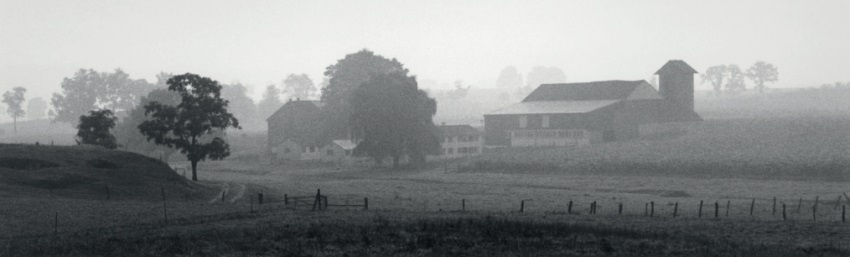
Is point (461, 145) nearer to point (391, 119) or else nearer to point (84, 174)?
point (391, 119)

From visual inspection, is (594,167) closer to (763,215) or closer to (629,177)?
(629,177)

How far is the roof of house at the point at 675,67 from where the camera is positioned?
4818 inches

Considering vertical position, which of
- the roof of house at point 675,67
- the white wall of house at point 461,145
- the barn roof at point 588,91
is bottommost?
the white wall of house at point 461,145

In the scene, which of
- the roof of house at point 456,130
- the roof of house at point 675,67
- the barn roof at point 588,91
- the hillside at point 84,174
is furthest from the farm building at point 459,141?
the hillside at point 84,174

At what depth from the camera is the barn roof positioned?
11825cm

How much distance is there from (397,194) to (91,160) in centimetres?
2409

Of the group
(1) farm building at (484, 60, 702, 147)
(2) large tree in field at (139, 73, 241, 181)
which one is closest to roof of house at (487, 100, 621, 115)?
(1) farm building at (484, 60, 702, 147)

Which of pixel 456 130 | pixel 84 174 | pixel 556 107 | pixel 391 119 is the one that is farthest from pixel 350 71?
pixel 84 174

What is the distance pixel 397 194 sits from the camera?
212ft

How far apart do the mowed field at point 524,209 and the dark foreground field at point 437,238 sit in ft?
0.27

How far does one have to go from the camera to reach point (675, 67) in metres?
122

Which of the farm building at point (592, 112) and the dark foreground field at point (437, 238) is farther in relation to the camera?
the farm building at point (592, 112)

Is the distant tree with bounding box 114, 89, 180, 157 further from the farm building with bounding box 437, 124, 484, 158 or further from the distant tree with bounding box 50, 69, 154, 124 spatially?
the distant tree with bounding box 50, 69, 154, 124

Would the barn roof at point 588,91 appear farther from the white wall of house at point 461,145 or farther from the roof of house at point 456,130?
the roof of house at point 456,130
